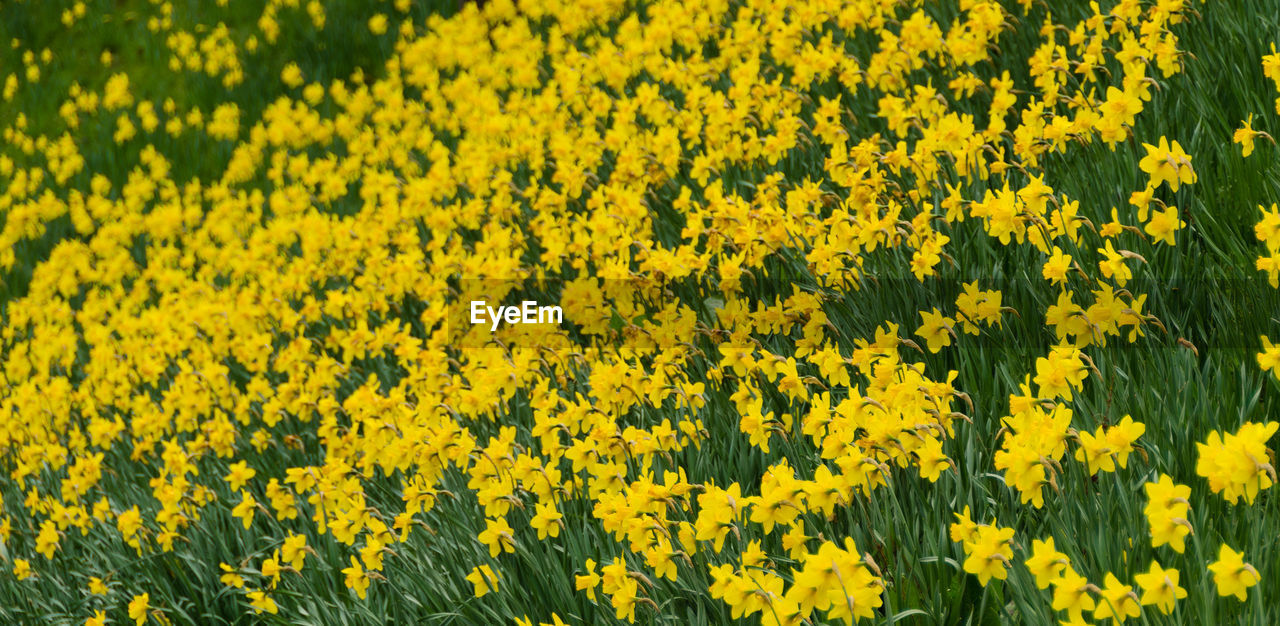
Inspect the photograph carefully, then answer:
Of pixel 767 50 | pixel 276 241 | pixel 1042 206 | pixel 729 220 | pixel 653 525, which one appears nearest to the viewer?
pixel 653 525

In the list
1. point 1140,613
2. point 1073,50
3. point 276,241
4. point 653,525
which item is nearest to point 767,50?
point 1073,50

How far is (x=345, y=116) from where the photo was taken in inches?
342

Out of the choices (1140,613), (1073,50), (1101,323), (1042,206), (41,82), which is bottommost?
(1140,613)

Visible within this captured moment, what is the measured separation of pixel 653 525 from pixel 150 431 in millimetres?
3789

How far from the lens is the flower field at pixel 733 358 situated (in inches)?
92.0

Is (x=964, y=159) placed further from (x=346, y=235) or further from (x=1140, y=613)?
(x=346, y=235)

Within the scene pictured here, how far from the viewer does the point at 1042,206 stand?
9.86 ft

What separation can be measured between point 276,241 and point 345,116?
A: 197 centimetres

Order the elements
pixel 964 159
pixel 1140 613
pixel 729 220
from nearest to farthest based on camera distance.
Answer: pixel 1140 613 < pixel 964 159 < pixel 729 220

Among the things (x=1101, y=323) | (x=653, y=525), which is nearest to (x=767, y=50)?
(x=1101, y=323)

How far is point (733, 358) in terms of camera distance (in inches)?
128

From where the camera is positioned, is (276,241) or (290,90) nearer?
(276,241)

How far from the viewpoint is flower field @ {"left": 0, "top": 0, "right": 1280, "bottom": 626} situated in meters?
2.34

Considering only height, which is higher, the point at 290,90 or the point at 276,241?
the point at 290,90
